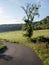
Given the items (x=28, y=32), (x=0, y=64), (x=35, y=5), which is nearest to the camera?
(x=0, y=64)

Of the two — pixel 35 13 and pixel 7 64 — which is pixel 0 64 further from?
pixel 35 13

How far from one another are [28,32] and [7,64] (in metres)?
46.8

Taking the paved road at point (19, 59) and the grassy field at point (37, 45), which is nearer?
the paved road at point (19, 59)

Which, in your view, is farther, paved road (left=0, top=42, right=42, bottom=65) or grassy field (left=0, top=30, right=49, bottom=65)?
grassy field (left=0, top=30, right=49, bottom=65)

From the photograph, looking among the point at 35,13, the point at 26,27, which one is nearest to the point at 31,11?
the point at 35,13

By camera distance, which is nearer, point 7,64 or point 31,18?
point 7,64

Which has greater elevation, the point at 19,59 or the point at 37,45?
the point at 19,59

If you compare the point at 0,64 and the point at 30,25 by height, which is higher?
the point at 0,64

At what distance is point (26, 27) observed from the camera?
69125 mm

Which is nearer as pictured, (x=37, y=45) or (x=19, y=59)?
(x=19, y=59)

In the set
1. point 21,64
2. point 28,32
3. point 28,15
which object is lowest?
point 28,32

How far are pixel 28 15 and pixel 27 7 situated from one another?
2.89 metres

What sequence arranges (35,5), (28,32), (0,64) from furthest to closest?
(35,5), (28,32), (0,64)

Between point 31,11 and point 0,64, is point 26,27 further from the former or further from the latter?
point 0,64
